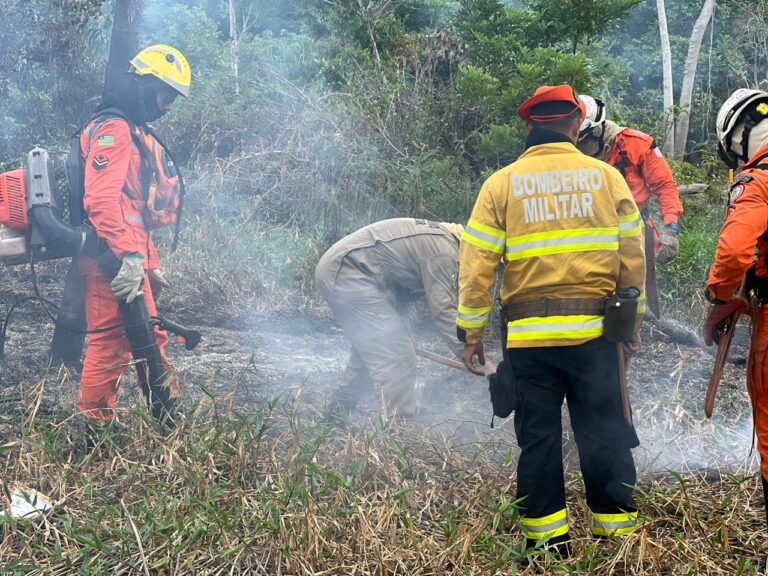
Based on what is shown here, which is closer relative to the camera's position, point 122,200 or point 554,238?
point 554,238

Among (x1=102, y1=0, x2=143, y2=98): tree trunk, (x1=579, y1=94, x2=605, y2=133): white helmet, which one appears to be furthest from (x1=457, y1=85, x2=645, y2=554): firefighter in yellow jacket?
(x1=102, y1=0, x2=143, y2=98): tree trunk

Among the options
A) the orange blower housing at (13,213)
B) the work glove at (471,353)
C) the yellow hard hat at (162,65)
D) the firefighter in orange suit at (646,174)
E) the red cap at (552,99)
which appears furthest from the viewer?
the firefighter in orange suit at (646,174)

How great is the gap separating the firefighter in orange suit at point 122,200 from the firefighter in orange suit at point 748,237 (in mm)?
2844

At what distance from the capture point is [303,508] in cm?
326

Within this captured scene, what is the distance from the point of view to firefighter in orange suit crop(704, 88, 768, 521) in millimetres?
2891

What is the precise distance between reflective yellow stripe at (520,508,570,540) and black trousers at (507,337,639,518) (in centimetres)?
2

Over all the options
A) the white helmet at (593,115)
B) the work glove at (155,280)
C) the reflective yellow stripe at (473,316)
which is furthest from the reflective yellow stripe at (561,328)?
the work glove at (155,280)

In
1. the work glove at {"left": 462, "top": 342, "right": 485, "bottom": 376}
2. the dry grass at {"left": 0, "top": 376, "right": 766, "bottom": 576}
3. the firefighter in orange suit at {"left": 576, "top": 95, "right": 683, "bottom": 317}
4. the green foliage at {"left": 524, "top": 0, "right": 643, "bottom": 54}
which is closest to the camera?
the dry grass at {"left": 0, "top": 376, "right": 766, "bottom": 576}

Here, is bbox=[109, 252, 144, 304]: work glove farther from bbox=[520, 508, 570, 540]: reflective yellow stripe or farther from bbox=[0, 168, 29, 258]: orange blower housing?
bbox=[520, 508, 570, 540]: reflective yellow stripe

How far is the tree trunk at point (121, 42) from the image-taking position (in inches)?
301

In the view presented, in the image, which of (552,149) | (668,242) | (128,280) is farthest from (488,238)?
(668,242)

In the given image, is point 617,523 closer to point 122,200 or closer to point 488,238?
point 488,238

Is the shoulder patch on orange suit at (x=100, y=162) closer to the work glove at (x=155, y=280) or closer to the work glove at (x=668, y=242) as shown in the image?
the work glove at (x=155, y=280)

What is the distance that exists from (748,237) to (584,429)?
104 centimetres
